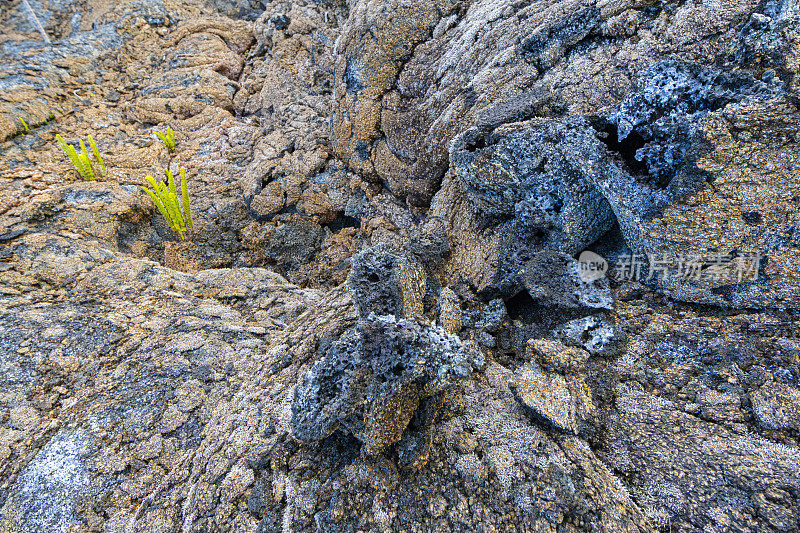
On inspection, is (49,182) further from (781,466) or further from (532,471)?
(781,466)

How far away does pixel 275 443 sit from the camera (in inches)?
82.4

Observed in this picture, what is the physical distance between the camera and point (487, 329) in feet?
8.01

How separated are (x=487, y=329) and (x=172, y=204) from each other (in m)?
3.83

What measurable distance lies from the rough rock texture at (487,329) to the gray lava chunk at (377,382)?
11 mm

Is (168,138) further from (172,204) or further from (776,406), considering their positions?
(776,406)

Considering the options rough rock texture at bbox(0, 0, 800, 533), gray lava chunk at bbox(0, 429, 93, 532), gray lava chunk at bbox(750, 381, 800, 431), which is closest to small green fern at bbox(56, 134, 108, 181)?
rough rock texture at bbox(0, 0, 800, 533)

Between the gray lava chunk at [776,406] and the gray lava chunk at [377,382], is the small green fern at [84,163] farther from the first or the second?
the gray lava chunk at [776,406]

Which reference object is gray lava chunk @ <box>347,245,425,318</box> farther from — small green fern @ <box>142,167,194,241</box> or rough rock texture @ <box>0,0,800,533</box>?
small green fern @ <box>142,167,194,241</box>

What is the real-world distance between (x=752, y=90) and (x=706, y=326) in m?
1.20

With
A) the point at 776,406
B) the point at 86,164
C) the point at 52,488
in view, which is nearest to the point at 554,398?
the point at 776,406

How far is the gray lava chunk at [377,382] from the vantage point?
5.97ft

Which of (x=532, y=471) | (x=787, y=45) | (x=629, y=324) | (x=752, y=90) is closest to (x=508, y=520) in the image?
(x=532, y=471)

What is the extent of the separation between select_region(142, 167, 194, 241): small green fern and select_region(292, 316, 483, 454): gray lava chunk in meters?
3.39

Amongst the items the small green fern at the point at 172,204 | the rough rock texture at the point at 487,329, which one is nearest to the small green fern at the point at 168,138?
the small green fern at the point at 172,204
